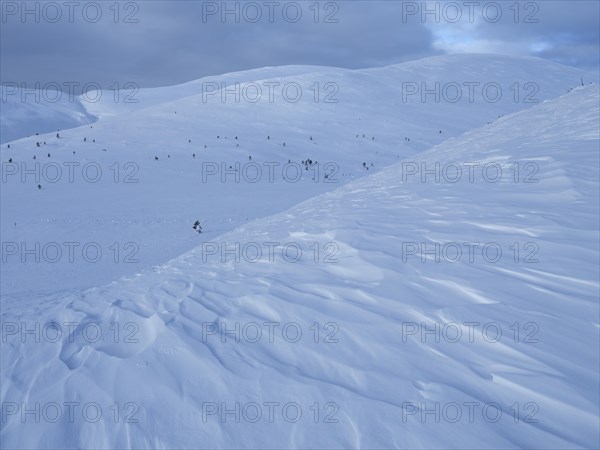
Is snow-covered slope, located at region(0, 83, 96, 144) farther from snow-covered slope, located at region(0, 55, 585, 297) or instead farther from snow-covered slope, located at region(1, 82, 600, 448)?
snow-covered slope, located at region(1, 82, 600, 448)

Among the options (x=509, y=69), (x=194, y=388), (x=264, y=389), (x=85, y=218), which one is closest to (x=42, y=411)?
(x=194, y=388)

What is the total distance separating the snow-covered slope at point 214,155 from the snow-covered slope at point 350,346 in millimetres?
5121

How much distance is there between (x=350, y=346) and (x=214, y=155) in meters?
16.3

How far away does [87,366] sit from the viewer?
9.36ft

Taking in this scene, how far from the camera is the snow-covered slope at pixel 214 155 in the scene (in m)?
10.2

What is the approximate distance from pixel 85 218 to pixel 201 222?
2.90 meters

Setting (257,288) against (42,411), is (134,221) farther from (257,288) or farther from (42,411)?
(42,411)

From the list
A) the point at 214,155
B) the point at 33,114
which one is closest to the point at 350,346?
the point at 214,155

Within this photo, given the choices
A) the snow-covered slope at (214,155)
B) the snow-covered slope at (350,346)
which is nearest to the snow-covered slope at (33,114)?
the snow-covered slope at (214,155)

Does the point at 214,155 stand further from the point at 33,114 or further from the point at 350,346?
the point at 33,114

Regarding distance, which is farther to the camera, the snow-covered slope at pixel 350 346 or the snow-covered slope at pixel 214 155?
the snow-covered slope at pixel 214 155

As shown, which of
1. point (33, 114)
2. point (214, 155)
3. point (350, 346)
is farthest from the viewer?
point (33, 114)

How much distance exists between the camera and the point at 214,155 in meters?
18.4

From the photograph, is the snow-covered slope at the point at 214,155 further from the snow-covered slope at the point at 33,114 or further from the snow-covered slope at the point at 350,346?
the snow-covered slope at the point at 33,114
